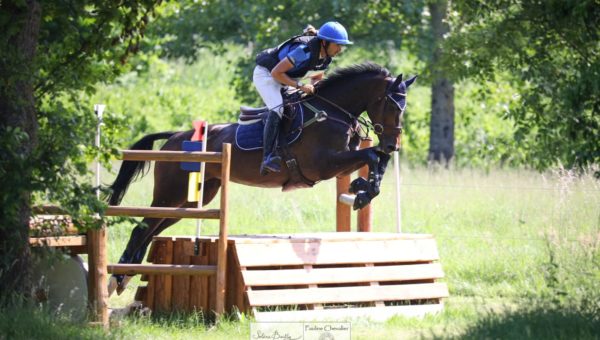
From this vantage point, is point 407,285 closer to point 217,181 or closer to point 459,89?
point 217,181

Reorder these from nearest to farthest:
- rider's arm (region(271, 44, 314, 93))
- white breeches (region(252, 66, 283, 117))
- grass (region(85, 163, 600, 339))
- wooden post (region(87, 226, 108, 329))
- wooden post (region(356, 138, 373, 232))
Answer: grass (region(85, 163, 600, 339)) → wooden post (region(87, 226, 108, 329)) → rider's arm (region(271, 44, 314, 93)) → white breeches (region(252, 66, 283, 117)) → wooden post (region(356, 138, 373, 232))

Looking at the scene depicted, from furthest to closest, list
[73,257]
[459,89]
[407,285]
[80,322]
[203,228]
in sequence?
1. [459,89]
2. [203,228]
3. [407,285]
4. [73,257]
5. [80,322]

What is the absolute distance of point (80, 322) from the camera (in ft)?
23.4

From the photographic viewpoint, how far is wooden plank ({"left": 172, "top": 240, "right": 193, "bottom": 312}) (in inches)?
332

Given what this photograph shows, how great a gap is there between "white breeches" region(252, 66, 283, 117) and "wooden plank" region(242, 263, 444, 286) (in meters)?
1.74

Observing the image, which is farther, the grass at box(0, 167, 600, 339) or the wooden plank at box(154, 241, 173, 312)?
the wooden plank at box(154, 241, 173, 312)

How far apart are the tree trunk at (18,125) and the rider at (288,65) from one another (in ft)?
9.26

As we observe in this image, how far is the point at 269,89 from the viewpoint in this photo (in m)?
9.51

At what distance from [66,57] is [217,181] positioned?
3.03 metres

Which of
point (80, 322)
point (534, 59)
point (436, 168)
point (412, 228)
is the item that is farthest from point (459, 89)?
point (80, 322)

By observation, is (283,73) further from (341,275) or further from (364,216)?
(341,275)

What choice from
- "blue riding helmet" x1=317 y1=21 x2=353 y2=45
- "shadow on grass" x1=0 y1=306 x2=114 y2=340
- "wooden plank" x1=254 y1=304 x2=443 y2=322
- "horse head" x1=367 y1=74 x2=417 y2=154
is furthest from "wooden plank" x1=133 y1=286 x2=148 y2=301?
"blue riding helmet" x1=317 y1=21 x2=353 y2=45

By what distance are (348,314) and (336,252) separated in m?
0.57

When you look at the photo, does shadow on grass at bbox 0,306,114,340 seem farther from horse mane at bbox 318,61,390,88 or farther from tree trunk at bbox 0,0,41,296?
horse mane at bbox 318,61,390,88
